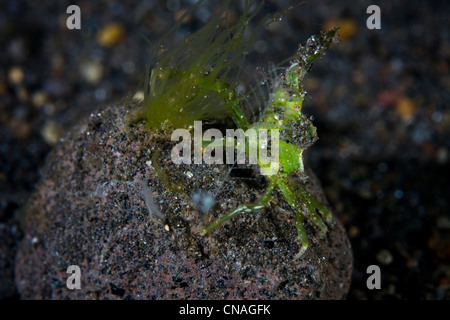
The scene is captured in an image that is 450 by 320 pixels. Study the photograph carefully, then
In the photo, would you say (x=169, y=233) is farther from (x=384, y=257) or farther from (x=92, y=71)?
(x=92, y=71)

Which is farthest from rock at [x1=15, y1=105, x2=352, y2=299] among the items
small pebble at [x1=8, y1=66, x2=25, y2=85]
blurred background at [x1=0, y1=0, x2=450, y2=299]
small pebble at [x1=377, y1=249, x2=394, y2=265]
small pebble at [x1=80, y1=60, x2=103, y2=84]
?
small pebble at [x1=8, y1=66, x2=25, y2=85]

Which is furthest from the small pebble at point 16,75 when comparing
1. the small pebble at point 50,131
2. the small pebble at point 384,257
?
the small pebble at point 384,257

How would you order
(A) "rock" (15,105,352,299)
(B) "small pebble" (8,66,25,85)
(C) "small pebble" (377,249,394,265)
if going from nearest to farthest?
1. (A) "rock" (15,105,352,299)
2. (C) "small pebble" (377,249,394,265)
3. (B) "small pebble" (8,66,25,85)

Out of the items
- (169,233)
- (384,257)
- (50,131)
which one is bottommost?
(384,257)

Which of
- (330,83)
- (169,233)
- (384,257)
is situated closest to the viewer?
(169,233)

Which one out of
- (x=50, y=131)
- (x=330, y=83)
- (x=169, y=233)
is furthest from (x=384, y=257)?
(x=50, y=131)

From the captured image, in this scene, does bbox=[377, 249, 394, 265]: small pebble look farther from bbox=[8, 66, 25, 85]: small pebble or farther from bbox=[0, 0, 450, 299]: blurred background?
bbox=[8, 66, 25, 85]: small pebble

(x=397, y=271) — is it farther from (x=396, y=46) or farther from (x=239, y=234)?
(x=396, y=46)
